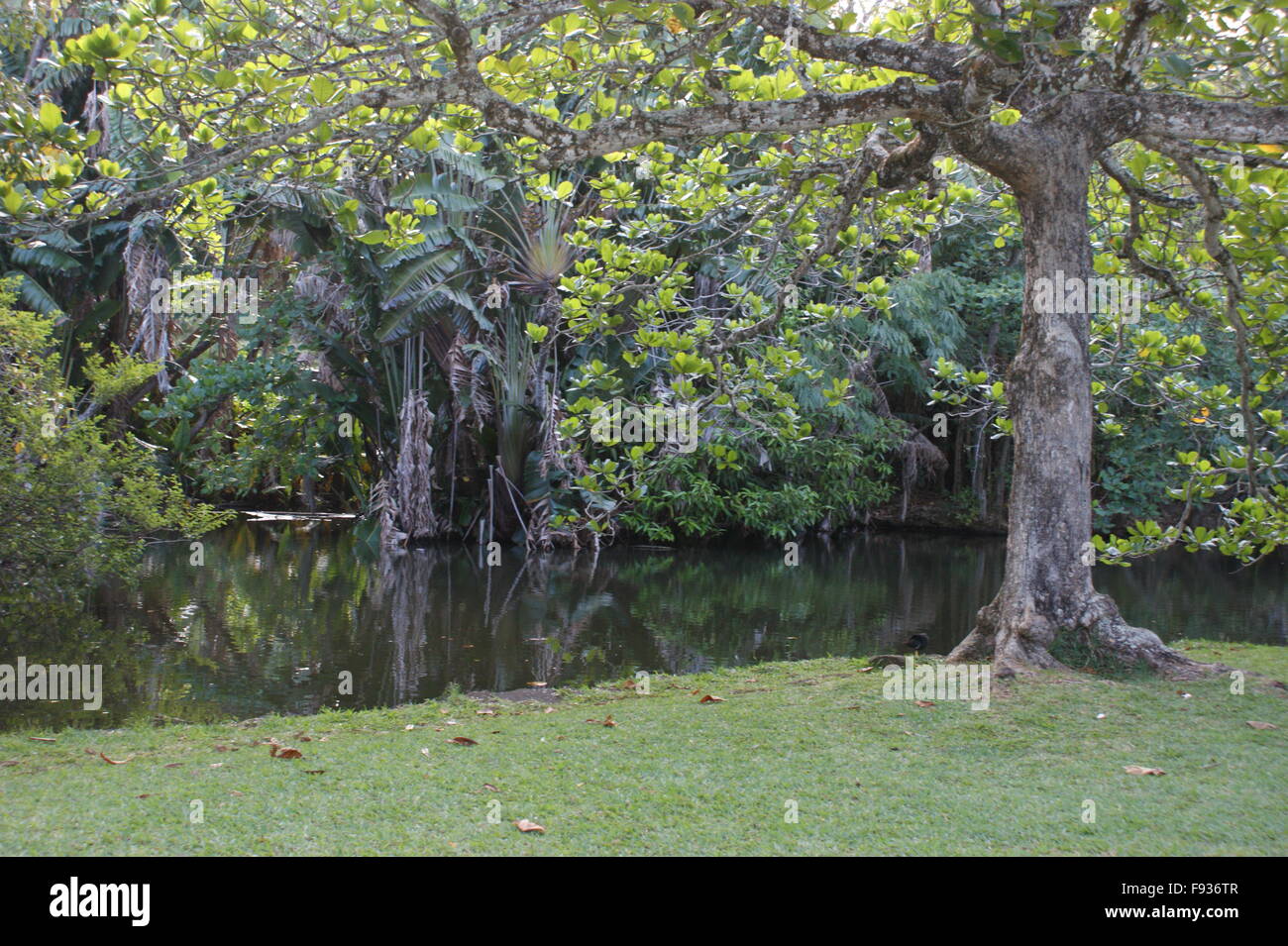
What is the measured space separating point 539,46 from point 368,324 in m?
14.1

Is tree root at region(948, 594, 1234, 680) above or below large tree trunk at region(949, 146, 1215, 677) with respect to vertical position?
below

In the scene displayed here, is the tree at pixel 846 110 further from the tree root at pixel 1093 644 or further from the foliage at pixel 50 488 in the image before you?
the foliage at pixel 50 488

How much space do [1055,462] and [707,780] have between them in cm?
385

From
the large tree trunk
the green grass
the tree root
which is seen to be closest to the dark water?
the green grass

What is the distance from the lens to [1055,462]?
303 inches

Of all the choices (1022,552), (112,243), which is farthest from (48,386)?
(112,243)

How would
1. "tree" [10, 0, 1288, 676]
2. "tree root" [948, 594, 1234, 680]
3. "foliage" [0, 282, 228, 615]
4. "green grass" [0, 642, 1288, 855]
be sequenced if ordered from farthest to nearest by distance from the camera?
"foliage" [0, 282, 228, 615]
"tree root" [948, 594, 1234, 680]
"tree" [10, 0, 1288, 676]
"green grass" [0, 642, 1288, 855]

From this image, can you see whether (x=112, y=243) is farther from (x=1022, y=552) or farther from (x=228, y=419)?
(x=1022, y=552)

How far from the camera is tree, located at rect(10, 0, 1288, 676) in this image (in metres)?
5.98

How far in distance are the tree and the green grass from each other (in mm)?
1299

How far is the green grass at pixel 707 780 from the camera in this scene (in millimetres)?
4555

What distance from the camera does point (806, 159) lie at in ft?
30.0

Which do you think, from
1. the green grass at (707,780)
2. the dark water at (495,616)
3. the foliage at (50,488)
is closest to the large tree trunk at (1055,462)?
the green grass at (707,780)

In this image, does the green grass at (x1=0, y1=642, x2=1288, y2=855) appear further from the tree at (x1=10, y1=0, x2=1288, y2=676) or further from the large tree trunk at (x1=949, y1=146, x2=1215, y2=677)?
the tree at (x1=10, y1=0, x2=1288, y2=676)
